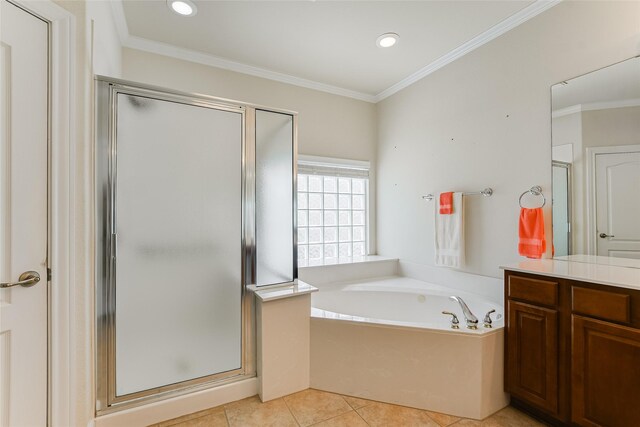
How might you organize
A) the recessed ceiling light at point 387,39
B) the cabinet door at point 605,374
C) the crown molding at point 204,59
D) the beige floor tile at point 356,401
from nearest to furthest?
the cabinet door at point 605,374, the beige floor tile at point 356,401, the crown molding at point 204,59, the recessed ceiling light at point 387,39

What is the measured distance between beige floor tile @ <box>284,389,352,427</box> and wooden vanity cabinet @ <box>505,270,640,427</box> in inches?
42.0

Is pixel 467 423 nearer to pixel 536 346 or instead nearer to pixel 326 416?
pixel 536 346

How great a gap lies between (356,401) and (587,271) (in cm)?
158

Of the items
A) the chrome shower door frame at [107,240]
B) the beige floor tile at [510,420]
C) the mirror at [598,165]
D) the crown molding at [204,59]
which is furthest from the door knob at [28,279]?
the mirror at [598,165]

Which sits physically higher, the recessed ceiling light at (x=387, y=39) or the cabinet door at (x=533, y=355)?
the recessed ceiling light at (x=387, y=39)

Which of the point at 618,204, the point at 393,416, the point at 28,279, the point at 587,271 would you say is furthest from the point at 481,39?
the point at 28,279

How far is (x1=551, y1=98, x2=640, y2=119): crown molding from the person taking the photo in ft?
5.54

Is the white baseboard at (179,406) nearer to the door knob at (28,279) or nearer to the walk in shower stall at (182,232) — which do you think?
the walk in shower stall at (182,232)

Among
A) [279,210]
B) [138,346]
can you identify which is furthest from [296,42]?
[138,346]

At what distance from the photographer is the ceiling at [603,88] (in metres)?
1.68

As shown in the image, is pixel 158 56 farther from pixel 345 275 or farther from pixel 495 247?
pixel 495 247

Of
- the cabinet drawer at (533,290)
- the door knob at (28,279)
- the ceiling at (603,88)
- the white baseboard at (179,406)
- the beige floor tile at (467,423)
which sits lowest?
the beige floor tile at (467,423)

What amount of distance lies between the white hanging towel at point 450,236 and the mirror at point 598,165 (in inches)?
27.2

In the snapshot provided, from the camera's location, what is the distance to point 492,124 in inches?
94.2
